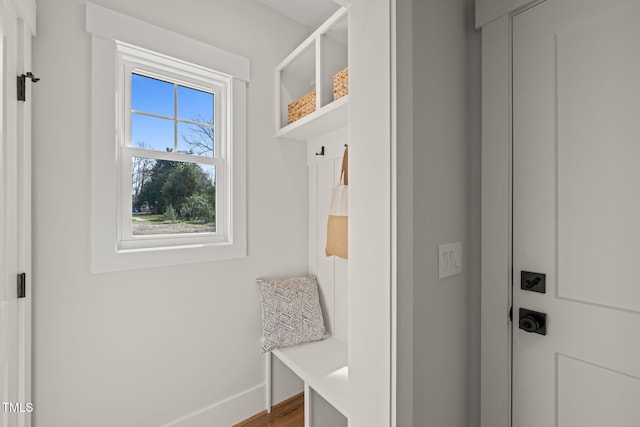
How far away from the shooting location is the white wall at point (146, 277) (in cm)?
135

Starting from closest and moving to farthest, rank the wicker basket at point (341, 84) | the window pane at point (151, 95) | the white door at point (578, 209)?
the white door at point (578, 209) < the wicker basket at point (341, 84) < the window pane at point (151, 95)

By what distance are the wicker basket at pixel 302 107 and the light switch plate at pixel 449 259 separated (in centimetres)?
120

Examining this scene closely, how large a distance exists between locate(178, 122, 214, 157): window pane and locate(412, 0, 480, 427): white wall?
1447mm

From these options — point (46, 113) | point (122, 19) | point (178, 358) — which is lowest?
point (178, 358)

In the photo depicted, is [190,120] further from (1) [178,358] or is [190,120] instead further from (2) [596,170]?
(2) [596,170]

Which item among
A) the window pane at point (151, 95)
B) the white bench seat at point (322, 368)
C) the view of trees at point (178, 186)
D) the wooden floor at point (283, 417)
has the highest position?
the window pane at point (151, 95)

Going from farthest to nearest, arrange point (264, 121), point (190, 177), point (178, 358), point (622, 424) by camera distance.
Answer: point (264, 121) → point (190, 177) → point (178, 358) → point (622, 424)

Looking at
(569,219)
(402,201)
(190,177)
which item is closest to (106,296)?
(190,177)

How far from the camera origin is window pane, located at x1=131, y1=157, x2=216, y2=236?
1.67 m

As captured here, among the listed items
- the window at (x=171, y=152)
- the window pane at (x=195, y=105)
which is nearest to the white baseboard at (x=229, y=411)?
the window at (x=171, y=152)

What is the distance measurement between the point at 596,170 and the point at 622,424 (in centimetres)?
73

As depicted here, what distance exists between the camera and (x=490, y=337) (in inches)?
42.4

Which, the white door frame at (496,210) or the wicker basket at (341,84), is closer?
the white door frame at (496,210)

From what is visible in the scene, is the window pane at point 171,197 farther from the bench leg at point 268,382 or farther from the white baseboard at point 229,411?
the white baseboard at point 229,411
